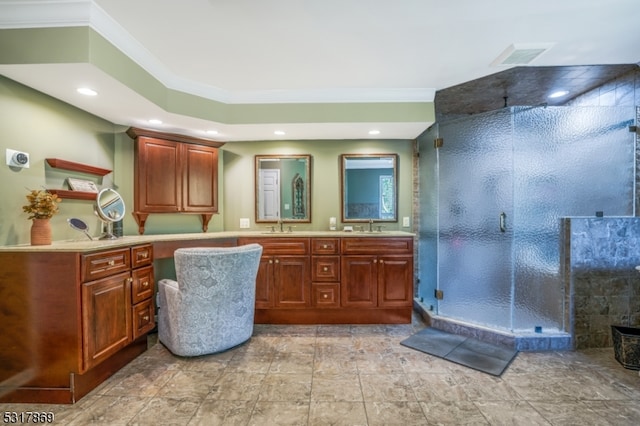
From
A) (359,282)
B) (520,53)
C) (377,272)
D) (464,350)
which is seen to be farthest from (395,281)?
(520,53)

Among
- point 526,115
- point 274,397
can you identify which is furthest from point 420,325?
point 526,115

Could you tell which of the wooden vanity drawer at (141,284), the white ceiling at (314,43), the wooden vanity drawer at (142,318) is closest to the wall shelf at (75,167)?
the white ceiling at (314,43)

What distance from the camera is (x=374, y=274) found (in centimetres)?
303

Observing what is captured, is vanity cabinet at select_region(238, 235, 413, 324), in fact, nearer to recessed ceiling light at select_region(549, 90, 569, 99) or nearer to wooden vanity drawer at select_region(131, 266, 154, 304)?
wooden vanity drawer at select_region(131, 266, 154, 304)

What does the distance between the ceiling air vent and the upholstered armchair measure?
2501 mm

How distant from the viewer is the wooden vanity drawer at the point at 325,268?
9.94ft

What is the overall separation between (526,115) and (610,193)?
0.99m

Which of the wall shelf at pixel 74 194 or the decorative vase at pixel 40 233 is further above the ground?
the wall shelf at pixel 74 194

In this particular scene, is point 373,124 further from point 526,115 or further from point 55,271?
point 55,271

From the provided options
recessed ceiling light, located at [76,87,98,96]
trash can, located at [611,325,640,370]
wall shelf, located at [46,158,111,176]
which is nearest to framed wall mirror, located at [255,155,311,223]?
wall shelf, located at [46,158,111,176]

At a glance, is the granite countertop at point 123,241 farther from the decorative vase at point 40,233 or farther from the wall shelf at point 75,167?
the wall shelf at point 75,167

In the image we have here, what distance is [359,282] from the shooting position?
3021mm

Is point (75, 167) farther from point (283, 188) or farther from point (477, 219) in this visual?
point (477, 219)

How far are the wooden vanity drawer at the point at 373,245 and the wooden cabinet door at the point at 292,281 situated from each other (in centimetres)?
47
